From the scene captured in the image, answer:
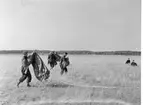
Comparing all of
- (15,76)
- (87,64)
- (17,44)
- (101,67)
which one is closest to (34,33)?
(17,44)

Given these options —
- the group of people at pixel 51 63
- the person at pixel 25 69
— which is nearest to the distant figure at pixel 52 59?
the group of people at pixel 51 63

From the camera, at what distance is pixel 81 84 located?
156 cm

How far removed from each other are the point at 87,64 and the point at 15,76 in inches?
23.0

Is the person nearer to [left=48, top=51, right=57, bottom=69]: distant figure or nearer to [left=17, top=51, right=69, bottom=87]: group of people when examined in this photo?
[left=17, top=51, right=69, bottom=87]: group of people

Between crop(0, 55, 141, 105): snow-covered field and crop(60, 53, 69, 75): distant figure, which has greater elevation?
crop(60, 53, 69, 75): distant figure

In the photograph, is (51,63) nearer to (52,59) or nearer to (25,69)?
(52,59)

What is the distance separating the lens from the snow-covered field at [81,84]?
5.05 ft

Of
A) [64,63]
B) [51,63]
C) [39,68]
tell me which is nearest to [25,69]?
[39,68]

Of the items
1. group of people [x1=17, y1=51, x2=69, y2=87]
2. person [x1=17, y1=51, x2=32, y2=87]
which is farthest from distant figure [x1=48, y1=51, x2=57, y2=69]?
person [x1=17, y1=51, x2=32, y2=87]

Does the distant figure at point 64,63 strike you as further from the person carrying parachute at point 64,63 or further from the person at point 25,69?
the person at point 25,69

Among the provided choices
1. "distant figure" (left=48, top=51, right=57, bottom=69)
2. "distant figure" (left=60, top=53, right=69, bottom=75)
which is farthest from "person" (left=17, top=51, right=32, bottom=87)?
"distant figure" (left=60, top=53, right=69, bottom=75)

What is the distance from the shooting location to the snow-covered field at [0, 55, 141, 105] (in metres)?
1.54

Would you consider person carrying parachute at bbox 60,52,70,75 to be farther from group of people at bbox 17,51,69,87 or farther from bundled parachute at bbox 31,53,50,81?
bundled parachute at bbox 31,53,50,81

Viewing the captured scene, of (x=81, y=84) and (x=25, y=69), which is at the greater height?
(x=25, y=69)
